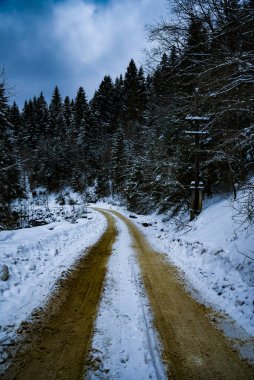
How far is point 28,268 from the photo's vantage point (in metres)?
7.21

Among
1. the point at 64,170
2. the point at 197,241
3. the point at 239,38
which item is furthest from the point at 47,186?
the point at 239,38

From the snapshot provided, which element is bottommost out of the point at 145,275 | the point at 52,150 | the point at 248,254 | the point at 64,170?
the point at 145,275

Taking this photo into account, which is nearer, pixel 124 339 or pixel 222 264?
pixel 124 339

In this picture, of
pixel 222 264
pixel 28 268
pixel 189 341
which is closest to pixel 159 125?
pixel 222 264

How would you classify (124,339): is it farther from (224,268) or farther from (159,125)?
(159,125)

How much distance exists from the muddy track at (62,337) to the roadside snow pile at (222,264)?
2732 mm

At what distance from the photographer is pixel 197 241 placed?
33.9 feet

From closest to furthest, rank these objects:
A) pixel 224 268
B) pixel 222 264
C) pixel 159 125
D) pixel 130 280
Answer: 1. pixel 224 268
2. pixel 130 280
3. pixel 222 264
4. pixel 159 125

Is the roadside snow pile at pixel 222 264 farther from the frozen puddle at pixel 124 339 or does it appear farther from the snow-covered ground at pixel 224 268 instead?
the frozen puddle at pixel 124 339

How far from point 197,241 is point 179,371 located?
7.43 m

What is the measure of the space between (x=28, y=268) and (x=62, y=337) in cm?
365

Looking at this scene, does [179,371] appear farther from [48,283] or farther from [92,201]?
[92,201]

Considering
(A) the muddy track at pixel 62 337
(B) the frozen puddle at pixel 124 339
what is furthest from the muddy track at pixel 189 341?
(A) the muddy track at pixel 62 337

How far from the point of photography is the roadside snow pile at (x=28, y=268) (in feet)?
16.0
